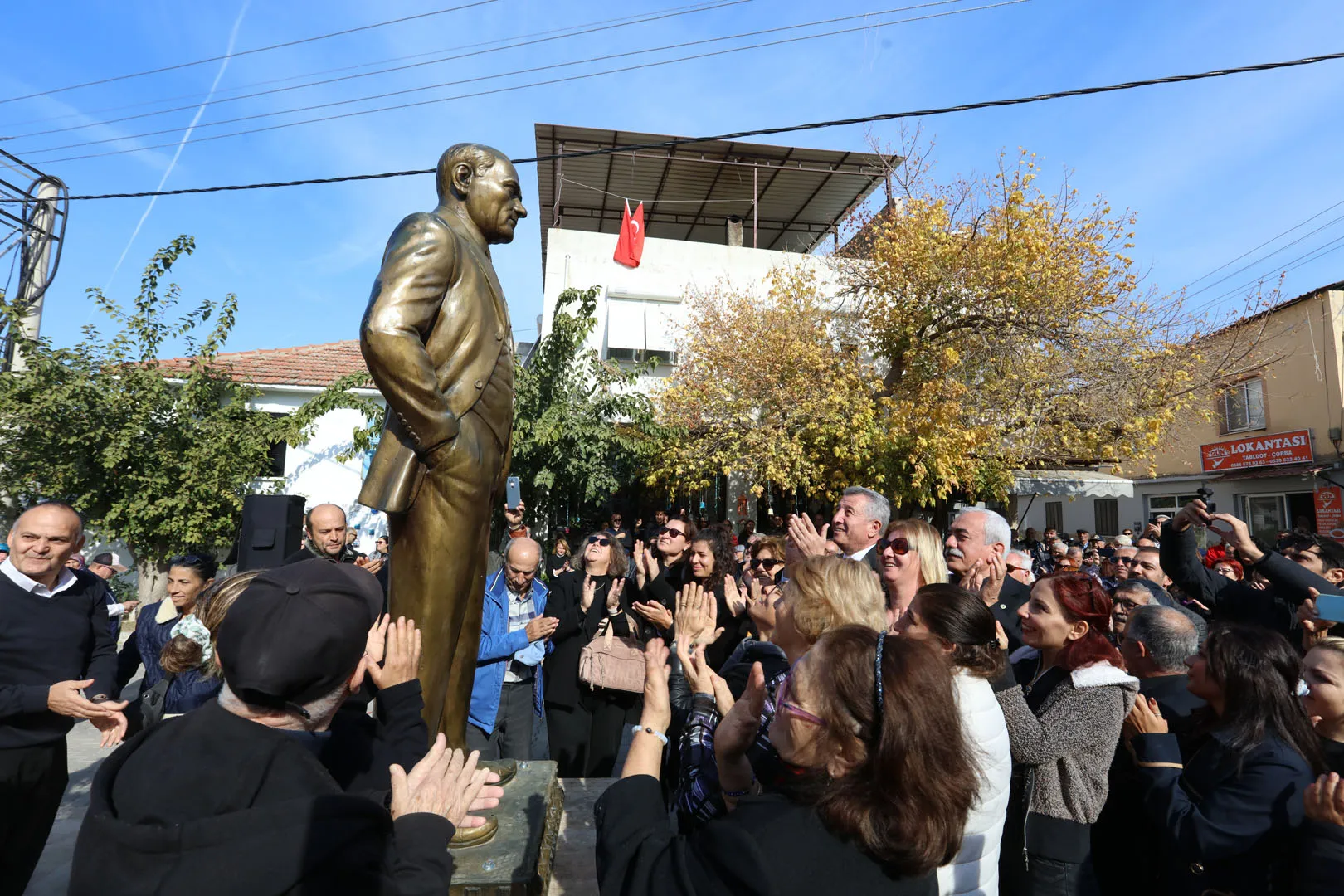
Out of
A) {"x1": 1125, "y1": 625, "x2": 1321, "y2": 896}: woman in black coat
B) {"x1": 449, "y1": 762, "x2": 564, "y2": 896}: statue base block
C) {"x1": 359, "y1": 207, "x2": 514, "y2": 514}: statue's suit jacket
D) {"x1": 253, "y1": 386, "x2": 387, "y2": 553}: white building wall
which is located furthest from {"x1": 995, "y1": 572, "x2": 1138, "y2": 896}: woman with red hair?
{"x1": 253, "y1": 386, "x2": 387, "y2": 553}: white building wall

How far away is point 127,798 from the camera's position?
1183 mm

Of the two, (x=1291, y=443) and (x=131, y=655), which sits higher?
(x=1291, y=443)

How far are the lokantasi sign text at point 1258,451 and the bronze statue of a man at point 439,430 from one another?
822 inches

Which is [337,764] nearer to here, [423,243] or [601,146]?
[423,243]

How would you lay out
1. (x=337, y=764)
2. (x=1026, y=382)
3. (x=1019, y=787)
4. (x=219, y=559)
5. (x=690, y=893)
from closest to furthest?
(x=690, y=893)
(x=337, y=764)
(x=1019, y=787)
(x=219, y=559)
(x=1026, y=382)

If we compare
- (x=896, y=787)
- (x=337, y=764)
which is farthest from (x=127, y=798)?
(x=896, y=787)

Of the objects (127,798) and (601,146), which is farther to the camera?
(601,146)

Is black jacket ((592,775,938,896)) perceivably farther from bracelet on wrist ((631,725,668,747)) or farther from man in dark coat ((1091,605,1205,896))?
man in dark coat ((1091,605,1205,896))

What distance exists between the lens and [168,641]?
12.4 feet

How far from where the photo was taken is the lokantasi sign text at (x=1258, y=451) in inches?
689

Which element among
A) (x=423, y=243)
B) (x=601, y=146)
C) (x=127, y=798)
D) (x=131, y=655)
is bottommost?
(x=131, y=655)

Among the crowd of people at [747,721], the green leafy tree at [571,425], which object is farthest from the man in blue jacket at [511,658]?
the green leafy tree at [571,425]

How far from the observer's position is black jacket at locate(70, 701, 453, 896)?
112 centimetres

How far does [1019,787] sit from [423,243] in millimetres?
2734
